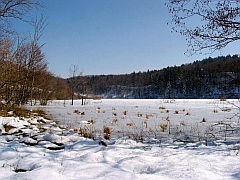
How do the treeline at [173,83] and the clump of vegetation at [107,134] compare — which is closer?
the treeline at [173,83]

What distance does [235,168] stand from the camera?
2.41 metres

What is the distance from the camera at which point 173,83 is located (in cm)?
7425

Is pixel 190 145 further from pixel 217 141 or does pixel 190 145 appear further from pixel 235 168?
pixel 235 168

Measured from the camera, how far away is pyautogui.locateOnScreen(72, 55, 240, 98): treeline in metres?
4.13

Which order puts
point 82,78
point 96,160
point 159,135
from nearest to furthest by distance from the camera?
point 96,160
point 159,135
point 82,78

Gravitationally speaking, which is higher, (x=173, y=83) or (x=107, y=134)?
(x=173, y=83)

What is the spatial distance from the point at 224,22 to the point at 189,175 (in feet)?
10.2

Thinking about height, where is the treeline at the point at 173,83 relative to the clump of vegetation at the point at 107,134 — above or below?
above

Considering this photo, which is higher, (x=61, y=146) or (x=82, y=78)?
(x=82, y=78)

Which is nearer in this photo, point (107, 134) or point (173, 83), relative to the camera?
point (107, 134)

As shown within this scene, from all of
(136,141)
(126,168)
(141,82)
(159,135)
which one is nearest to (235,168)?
(126,168)

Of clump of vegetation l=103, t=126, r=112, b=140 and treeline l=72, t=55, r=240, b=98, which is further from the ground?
treeline l=72, t=55, r=240, b=98

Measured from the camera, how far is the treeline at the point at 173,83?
4133 mm

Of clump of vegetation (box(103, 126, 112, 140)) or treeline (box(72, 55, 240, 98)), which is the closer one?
treeline (box(72, 55, 240, 98))
